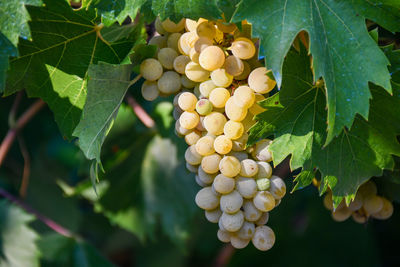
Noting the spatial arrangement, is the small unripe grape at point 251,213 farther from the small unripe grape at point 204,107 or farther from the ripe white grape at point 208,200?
the small unripe grape at point 204,107

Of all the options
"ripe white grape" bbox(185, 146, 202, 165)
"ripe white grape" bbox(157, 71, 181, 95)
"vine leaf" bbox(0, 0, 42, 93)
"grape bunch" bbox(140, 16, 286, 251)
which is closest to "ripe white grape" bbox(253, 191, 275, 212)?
"grape bunch" bbox(140, 16, 286, 251)

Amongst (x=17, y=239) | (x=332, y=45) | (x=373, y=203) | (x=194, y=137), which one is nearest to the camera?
(x=332, y=45)

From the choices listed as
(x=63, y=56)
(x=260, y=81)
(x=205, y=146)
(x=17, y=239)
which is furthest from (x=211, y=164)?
(x=17, y=239)

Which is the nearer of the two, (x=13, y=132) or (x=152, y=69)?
(x=152, y=69)

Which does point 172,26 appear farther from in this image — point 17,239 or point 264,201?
point 17,239

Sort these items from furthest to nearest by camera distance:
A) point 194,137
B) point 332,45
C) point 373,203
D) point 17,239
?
Answer: point 17,239 → point 373,203 → point 194,137 → point 332,45

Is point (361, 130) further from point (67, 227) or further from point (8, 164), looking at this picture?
point (8, 164)

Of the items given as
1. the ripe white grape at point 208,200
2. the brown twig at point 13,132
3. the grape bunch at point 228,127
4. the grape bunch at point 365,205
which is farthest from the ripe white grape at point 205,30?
the brown twig at point 13,132
